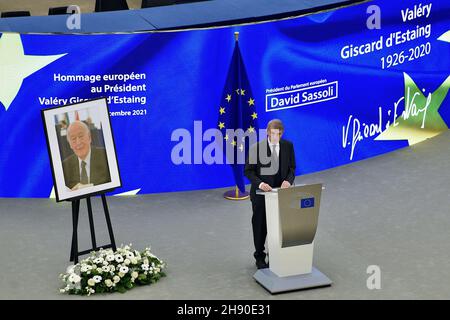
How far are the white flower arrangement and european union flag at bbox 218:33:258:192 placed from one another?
251 cm

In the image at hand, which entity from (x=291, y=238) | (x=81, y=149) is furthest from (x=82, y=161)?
(x=291, y=238)

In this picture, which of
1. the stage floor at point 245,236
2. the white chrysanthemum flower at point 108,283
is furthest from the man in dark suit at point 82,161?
the white chrysanthemum flower at point 108,283

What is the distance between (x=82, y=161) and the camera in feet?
28.0

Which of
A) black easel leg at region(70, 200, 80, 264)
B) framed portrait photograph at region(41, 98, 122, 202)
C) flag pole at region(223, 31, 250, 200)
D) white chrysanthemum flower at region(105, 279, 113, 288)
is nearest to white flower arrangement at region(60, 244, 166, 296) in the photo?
white chrysanthemum flower at region(105, 279, 113, 288)

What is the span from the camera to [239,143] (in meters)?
10.5

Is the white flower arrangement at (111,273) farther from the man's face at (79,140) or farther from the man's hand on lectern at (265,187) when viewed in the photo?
the man's hand on lectern at (265,187)

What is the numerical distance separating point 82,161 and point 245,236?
76.0 inches

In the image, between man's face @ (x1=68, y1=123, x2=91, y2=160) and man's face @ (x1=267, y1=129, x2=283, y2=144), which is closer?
man's face @ (x1=267, y1=129, x2=283, y2=144)

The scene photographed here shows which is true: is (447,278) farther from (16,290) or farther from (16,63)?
(16,63)

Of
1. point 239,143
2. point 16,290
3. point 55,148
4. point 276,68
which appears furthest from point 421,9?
point 16,290

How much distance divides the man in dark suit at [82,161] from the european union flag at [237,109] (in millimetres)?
2234

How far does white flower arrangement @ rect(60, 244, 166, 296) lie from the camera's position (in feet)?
26.2

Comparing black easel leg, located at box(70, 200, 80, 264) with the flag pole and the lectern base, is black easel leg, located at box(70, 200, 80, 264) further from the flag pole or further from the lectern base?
the flag pole

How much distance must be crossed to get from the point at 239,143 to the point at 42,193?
2.35m
